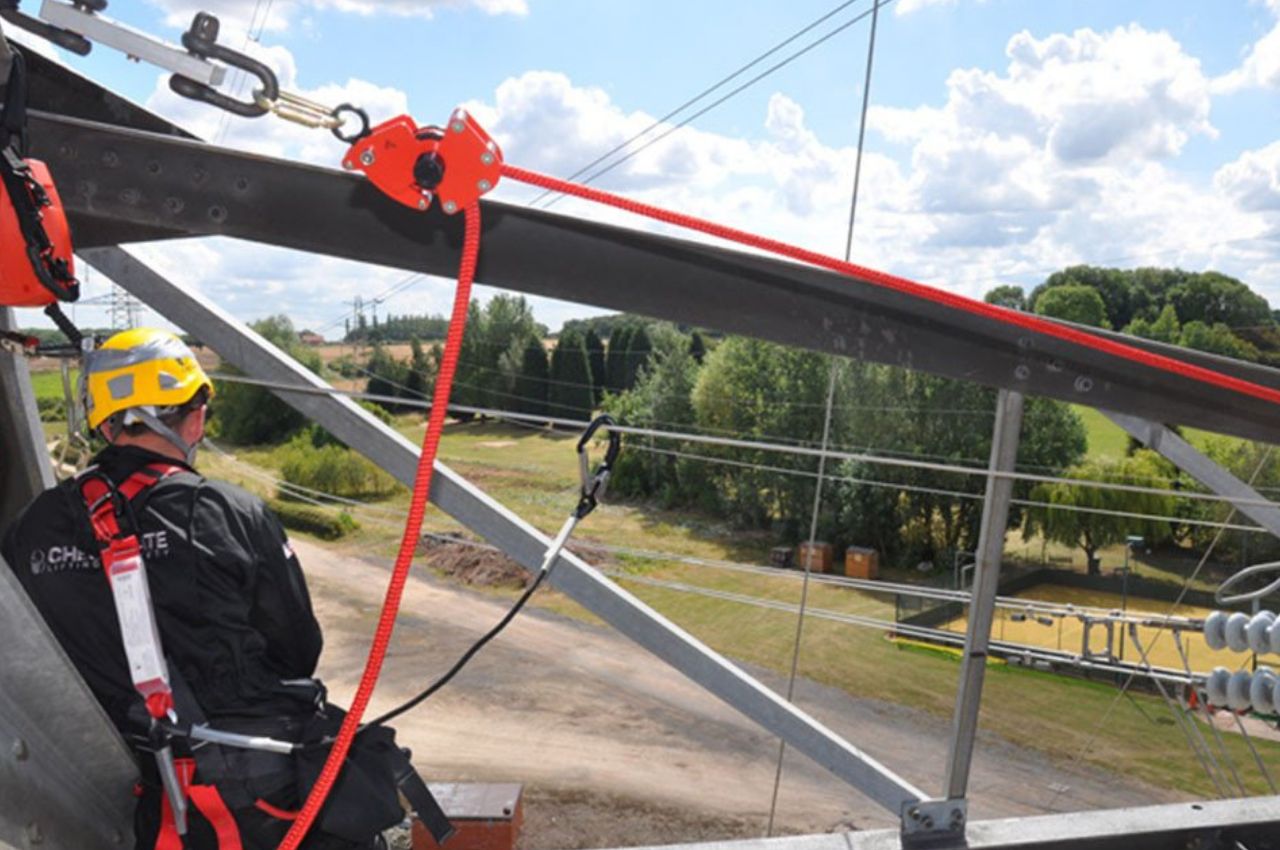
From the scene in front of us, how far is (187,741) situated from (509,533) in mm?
955

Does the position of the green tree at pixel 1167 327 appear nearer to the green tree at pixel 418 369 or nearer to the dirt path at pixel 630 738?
the dirt path at pixel 630 738

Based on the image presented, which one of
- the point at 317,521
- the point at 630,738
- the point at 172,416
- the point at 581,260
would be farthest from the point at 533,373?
the point at 581,260

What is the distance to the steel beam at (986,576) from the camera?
223 cm

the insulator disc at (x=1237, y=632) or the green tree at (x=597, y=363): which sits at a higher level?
the green tree at (x=597, y=363)

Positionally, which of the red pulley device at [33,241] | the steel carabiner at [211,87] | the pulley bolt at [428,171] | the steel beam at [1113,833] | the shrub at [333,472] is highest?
the steel carabiner at [211,87]

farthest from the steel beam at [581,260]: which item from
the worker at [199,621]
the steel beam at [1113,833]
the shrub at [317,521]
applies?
the shrub at [317,521]

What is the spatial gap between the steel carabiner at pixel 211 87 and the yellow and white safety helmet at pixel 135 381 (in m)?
0.66

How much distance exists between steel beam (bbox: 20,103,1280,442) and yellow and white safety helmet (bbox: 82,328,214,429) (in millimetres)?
258

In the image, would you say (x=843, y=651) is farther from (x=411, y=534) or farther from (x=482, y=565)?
(x=411, y=534)

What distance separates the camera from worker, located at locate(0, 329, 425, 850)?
6.53ft

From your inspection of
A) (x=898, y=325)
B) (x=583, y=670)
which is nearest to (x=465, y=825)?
(x=898, y=325)

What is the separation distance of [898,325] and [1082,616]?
12.6 feet

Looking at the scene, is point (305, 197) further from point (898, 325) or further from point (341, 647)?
point (341, 647)

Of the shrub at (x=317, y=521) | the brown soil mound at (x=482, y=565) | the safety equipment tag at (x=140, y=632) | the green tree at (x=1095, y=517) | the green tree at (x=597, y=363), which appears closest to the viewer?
the safety equipment tag at (x=140, y=632)
